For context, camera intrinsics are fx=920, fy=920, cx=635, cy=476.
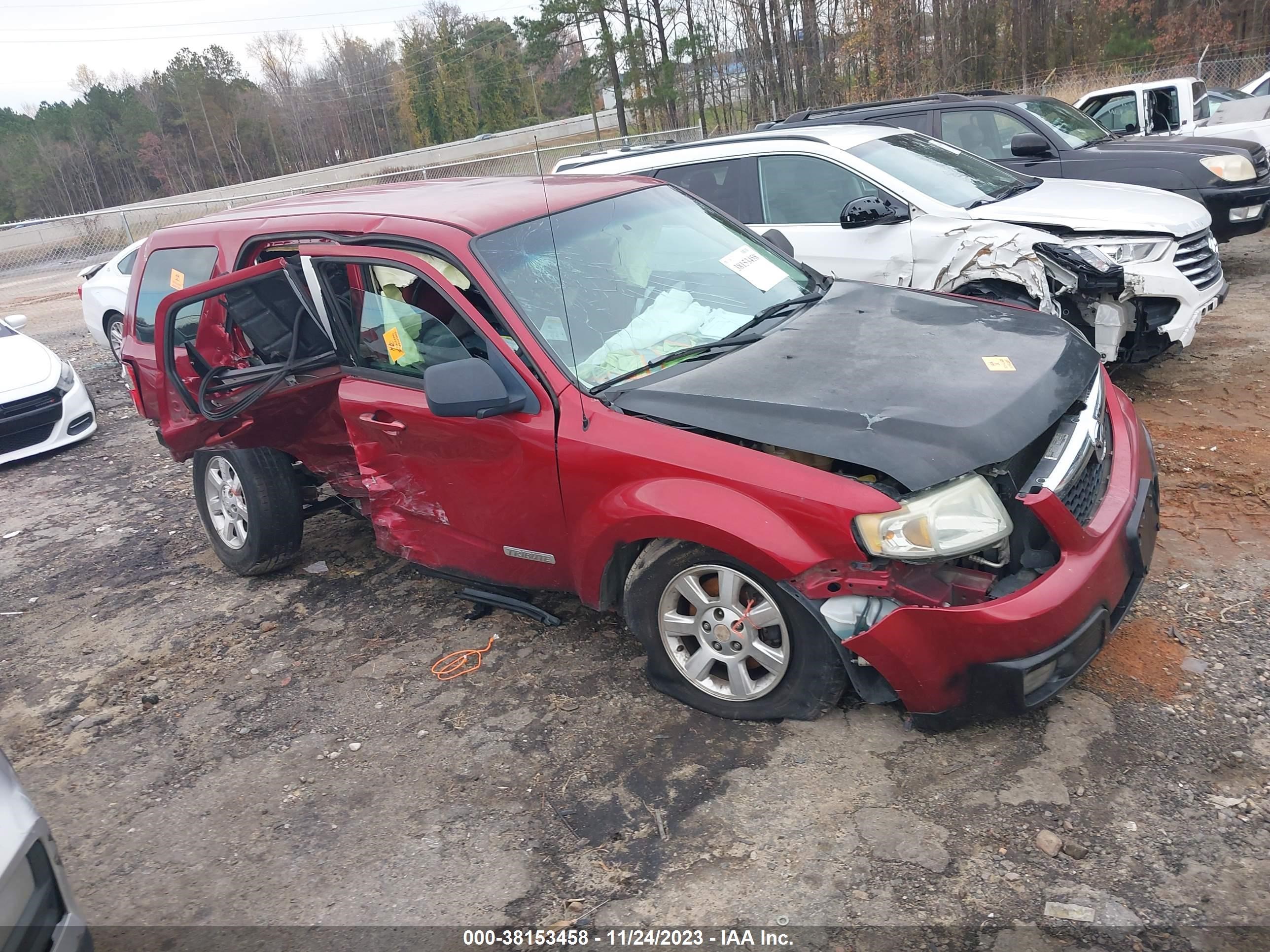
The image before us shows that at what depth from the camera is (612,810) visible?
3.02m

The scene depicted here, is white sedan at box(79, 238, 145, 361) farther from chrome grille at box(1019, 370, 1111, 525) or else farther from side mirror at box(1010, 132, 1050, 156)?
chrome grille at box(1019, 370, 1111, 525)

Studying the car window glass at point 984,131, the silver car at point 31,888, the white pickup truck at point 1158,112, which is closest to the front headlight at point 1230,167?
the car window glass at point 984,131

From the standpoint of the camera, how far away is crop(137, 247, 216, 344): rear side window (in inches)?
186

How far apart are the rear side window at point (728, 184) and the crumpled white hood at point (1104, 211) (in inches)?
62.1

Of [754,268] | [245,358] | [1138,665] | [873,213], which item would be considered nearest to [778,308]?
[754,268]

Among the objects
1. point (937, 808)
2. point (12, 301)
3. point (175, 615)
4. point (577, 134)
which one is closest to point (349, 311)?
point (175, 615)

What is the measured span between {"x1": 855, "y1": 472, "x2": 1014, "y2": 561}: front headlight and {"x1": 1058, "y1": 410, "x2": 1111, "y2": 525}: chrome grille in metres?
0.28

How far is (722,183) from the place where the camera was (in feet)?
22.7

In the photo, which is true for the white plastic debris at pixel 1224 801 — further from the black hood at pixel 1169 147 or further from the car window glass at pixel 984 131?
the car window glass at pixel 984 131

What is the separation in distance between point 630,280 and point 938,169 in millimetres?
3788

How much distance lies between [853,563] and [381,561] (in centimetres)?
324

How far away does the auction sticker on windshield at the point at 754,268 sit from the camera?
4215 millimetres

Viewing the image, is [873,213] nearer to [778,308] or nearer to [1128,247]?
[1128,247]

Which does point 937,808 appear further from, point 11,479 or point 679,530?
point 11,479
